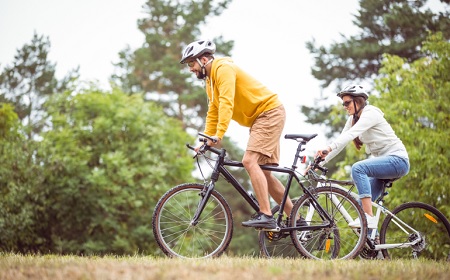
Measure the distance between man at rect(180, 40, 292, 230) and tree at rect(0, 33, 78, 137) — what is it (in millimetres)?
30476

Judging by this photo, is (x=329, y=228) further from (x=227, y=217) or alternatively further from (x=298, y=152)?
(x=227, y=217)

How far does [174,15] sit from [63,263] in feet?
94.1

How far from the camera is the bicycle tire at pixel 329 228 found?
6145mm

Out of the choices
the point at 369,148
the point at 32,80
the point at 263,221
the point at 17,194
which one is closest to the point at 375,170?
the point at 369,148

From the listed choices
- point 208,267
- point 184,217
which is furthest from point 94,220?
point 208,267

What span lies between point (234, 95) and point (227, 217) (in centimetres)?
133

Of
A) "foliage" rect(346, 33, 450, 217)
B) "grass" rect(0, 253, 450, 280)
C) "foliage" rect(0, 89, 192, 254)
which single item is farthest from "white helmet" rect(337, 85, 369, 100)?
"foliage" rect(0, 89, 192, 254)

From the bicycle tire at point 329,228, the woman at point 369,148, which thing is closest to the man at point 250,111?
the bicycle tire at point 329,228

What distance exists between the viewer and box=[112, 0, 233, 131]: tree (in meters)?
31.0

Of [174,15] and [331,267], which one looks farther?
[174,15]

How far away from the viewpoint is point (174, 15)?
32.3m

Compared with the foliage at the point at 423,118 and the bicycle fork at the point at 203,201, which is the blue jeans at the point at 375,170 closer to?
the bicycle fork at the point at 203,201

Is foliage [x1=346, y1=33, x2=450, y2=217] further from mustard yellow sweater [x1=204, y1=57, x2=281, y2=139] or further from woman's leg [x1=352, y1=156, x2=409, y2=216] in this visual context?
mustard yellow sweater [x1=204, y1=57, x2=281, y2=139]

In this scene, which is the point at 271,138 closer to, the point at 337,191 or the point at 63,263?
the point at 337,191
